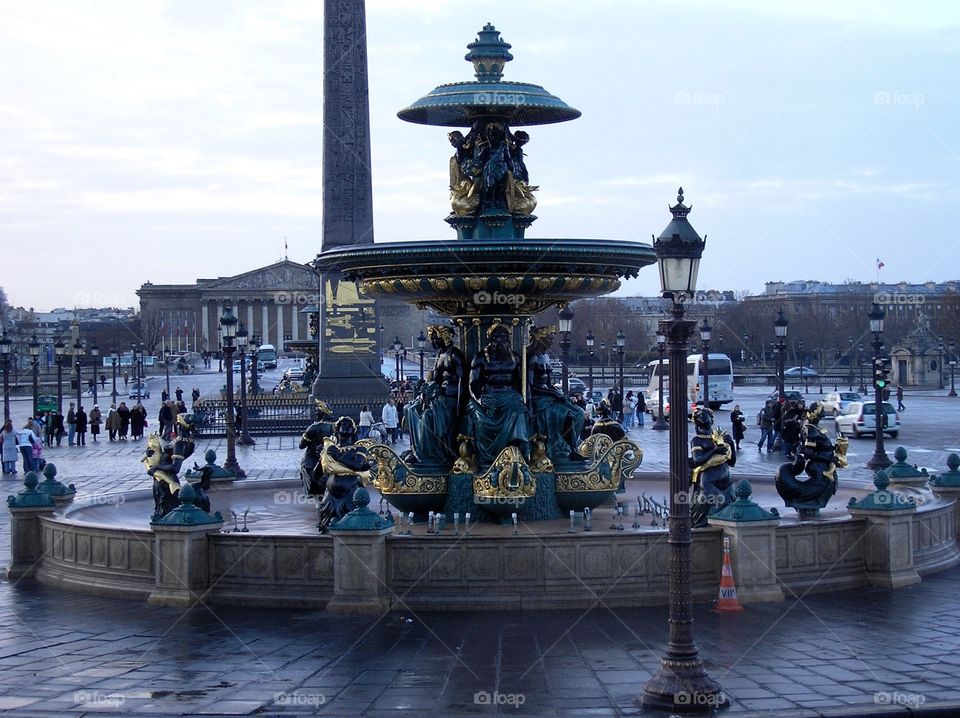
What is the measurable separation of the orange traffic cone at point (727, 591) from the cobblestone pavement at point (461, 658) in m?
0.18

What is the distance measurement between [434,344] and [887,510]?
537cm

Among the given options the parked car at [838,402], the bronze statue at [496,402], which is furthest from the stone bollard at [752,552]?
the parked car at [838,402]

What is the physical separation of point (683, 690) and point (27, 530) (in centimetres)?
845

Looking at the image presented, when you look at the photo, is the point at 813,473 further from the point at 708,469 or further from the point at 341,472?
the point at 341,472

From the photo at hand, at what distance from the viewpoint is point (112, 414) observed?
43375 millimetres

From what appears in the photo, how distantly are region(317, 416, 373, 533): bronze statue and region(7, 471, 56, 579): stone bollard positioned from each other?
321 cm

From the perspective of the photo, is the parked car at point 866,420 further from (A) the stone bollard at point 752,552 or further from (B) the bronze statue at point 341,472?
(B) the bronze statue at point 341,472

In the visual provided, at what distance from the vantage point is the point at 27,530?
1506 cm

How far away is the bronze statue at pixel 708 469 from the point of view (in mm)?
14281

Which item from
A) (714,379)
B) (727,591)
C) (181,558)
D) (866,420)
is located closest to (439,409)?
(181,558)

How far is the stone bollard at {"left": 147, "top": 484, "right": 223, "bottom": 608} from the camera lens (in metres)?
13.0

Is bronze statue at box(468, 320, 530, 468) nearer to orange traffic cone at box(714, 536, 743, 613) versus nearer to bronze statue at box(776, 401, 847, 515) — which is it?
bronze statue at box(776, 401, 847, 515)

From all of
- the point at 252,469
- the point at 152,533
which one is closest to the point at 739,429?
the point at 252,469

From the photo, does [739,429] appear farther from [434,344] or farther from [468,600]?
[468,600]
